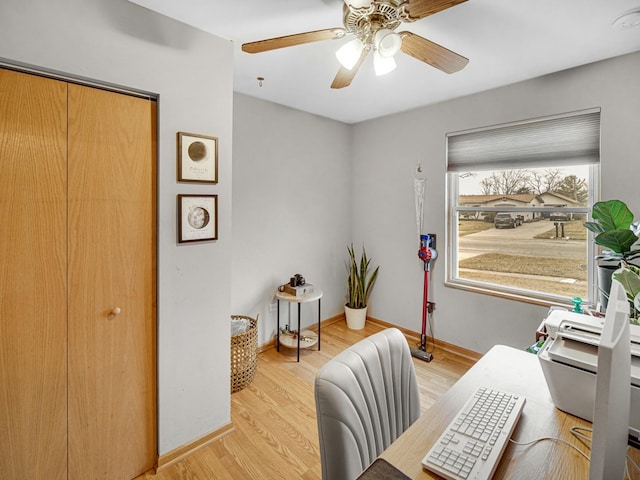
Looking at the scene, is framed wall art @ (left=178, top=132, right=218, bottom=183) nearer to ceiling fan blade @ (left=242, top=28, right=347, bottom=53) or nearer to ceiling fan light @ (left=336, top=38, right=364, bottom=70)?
ceiling fan blade @ (left=242, top=28, right=347, bottom=53)

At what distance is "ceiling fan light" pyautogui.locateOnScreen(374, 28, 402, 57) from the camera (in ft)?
4.46

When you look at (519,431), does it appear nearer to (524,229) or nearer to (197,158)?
(197,158)

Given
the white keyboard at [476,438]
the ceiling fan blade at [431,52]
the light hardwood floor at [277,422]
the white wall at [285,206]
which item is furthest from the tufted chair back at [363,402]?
the white wall at [285,206]

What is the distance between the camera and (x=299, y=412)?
2227 mm

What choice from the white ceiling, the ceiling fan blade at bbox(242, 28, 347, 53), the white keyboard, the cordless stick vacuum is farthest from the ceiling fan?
the cordless stick vacuum

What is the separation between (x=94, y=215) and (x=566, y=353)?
2.00m

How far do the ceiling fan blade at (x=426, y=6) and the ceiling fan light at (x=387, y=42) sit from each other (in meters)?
0.10

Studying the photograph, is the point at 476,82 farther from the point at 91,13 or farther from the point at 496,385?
the point at 91,13

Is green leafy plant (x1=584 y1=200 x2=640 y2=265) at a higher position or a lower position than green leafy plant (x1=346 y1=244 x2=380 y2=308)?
higher

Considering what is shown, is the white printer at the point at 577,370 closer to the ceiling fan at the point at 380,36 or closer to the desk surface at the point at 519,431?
A: the desk surface at the point at 519,431

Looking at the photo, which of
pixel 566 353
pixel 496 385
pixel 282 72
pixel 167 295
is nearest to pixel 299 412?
pixel 167 295

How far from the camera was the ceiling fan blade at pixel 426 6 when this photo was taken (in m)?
1.21

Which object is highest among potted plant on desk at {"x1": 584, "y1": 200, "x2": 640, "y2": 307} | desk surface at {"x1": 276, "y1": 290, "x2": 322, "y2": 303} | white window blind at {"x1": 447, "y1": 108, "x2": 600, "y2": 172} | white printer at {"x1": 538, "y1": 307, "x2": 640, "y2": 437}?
white window blind at {"x1": 447, "y1": 108, "x2": 600, "y2": 172}

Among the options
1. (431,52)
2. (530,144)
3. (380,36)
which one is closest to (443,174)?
(530,144)
